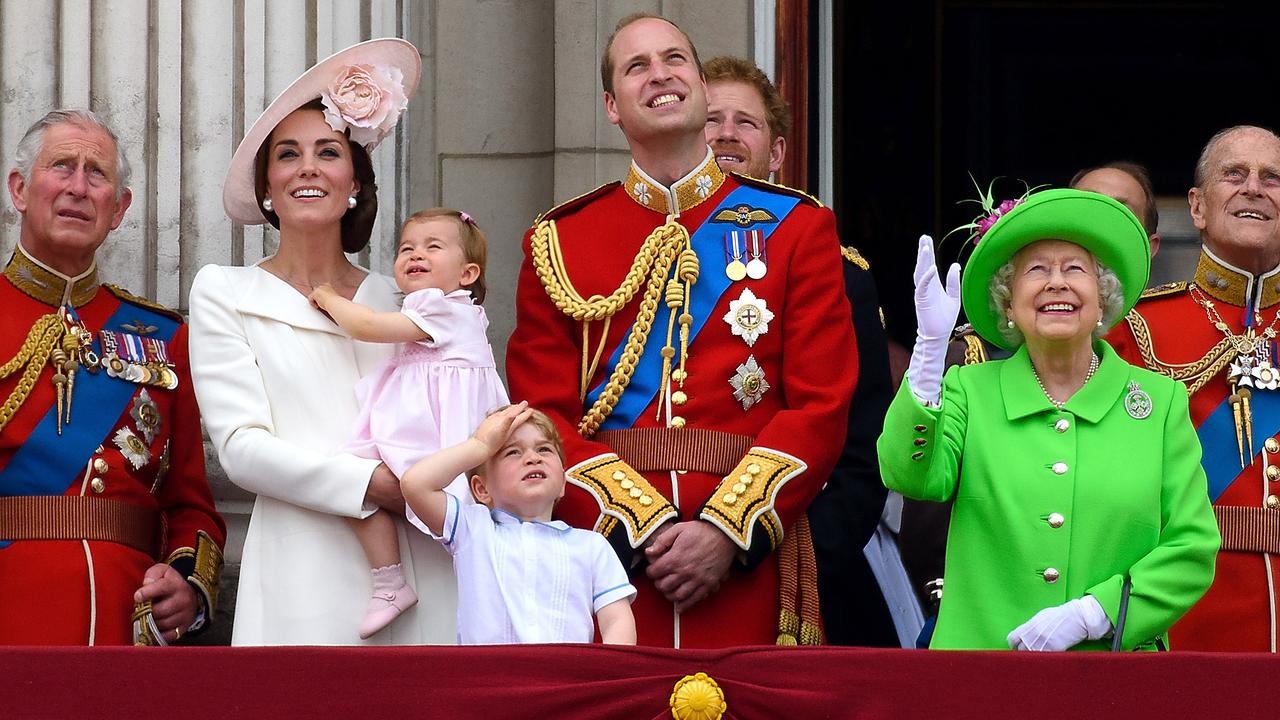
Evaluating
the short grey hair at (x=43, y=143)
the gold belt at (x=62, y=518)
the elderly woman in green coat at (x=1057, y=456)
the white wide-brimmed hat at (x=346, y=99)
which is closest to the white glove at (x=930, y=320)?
the elderly woman in green coat at (x=1057, y=456)

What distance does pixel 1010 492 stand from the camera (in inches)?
172

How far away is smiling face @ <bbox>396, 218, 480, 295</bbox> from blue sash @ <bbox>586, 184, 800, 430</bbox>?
36 cm

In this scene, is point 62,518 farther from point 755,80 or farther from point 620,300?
point 755,80

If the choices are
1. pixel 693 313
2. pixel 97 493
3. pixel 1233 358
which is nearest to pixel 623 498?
pixel 693 313

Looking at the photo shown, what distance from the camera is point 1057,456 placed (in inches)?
172

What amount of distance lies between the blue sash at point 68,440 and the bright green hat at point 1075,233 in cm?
185

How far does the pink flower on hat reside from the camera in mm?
4953

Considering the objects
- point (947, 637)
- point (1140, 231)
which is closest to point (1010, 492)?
point (947, 637)

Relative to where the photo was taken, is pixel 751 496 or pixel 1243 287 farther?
pixel 1243 287

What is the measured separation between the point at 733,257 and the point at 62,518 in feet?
4.97

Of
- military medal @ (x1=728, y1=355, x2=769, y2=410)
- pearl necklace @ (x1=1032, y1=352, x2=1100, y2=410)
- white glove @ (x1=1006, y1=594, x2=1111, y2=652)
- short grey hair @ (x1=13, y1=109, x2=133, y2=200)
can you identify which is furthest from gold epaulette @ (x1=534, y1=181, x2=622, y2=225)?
white glove @ (x1=1006, y1=594, x2=1111, y2=652)

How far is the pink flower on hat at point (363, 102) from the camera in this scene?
495cm

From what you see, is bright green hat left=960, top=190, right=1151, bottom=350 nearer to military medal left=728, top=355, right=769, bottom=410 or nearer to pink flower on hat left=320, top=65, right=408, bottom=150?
military medal left=728, top=355, right=769, bottom=410

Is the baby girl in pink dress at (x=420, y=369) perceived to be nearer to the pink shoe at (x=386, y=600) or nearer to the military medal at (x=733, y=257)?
the pink shoe at (x=386, y=600)
